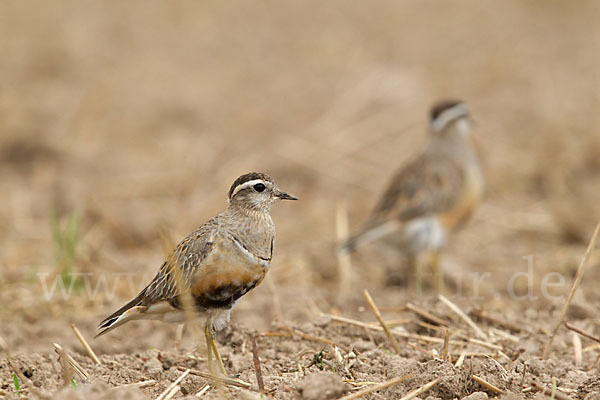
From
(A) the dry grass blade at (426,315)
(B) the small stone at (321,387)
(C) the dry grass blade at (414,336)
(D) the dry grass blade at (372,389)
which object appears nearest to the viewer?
(B) the small stone at (321,387)

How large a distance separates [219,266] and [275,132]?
690 cm

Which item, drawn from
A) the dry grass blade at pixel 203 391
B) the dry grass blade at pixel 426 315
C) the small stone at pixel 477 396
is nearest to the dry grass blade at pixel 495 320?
A: the dry grass blade at pixel 426 315

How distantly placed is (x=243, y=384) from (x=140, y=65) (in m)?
9.28

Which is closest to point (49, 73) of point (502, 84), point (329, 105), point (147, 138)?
point (147, 138)

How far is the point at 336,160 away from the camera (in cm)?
1042

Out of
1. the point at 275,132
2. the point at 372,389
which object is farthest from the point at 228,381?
the point at 275,132

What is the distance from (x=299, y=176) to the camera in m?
10.1

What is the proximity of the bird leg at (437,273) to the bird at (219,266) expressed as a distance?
10.2 ft

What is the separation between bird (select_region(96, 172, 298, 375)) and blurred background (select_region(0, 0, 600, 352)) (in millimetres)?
870

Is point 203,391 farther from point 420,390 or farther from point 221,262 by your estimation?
point 420,390

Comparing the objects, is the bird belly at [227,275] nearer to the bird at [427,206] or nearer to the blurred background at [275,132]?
the blurred background at [275,132]

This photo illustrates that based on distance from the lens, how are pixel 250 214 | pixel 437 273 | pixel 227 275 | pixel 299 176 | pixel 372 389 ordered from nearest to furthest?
1. pixel 372 389
2. pixel 227 275
3. pixel 250 214
4. pixel 437 273
5. pixel 299 176

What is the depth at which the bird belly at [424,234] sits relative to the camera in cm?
820

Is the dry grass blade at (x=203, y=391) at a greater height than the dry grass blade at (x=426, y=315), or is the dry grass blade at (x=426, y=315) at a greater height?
the dry grass blade at (x=203, y=391)
